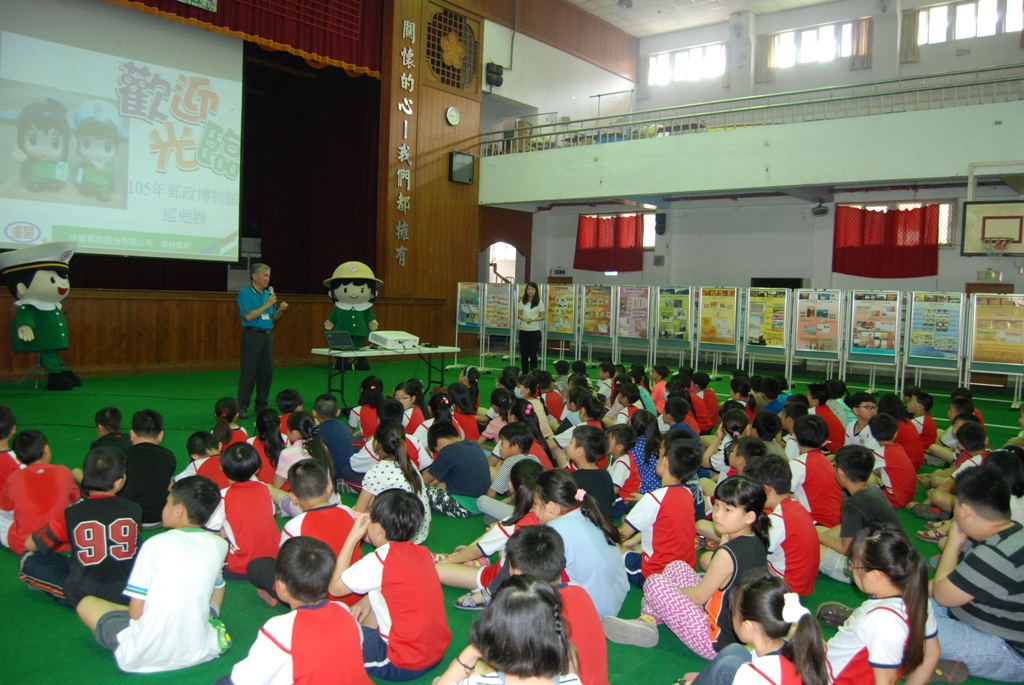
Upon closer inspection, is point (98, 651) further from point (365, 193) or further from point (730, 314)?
point (365, 193)

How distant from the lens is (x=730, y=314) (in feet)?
32.9

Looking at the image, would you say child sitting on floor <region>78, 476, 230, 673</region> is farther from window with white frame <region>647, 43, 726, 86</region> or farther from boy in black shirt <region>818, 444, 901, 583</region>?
window with white frame <region>647, 43, 726, 86</region>

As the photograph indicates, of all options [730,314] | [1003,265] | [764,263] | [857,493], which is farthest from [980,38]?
[857,493]

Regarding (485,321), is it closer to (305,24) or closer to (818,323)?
(818,323)

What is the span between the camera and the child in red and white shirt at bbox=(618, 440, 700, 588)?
3.13 m

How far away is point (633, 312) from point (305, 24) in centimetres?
616

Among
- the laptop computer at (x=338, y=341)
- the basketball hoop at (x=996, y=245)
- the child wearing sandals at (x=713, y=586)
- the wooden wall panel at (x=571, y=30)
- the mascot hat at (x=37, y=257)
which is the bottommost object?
the child wearing sandals at (x=713, y=586)

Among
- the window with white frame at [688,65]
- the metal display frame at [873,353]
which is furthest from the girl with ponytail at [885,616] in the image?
the window with white frame at [688,65]

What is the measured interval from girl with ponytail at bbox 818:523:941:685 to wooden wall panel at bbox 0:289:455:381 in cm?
895

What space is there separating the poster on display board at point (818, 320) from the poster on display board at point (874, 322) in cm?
21

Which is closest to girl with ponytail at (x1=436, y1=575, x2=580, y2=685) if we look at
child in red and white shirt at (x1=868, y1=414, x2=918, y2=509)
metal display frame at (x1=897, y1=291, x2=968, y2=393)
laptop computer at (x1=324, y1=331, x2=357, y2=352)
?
child in red and white shirt at (x1=868, y1=414, x2=918, y2=509)

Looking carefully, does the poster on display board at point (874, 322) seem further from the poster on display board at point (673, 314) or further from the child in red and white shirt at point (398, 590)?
the child in red and white shirt at point (398, 590)

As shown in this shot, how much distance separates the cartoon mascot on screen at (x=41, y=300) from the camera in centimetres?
766

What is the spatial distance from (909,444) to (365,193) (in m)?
9.46
